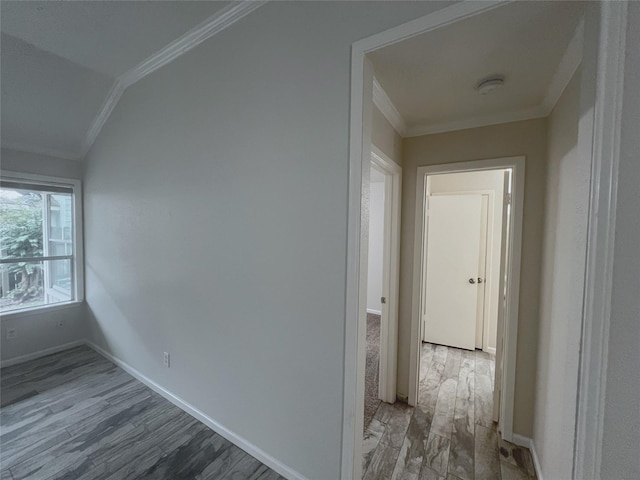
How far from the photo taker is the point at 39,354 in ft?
9.75

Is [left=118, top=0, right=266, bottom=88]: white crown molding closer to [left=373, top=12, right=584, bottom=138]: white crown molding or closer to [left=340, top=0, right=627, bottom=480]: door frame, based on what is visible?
[left=373, top=12, right=584, bottom=138]: white crown molding

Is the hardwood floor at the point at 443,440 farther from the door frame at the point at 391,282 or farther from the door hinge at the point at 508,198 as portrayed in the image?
the door hinge at the point at 508,198

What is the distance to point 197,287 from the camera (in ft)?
6.30

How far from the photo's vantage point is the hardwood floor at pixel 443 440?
1.62 m

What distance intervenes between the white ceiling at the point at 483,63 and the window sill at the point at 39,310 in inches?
164

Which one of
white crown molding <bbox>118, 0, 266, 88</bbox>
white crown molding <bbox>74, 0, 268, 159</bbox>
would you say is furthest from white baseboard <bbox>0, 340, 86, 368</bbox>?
white crown molding <bbox>118, 0, 266, 88</bbox>

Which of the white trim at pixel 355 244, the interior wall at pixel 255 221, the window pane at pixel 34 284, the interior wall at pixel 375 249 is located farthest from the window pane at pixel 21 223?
the interior wall at pixel 375 249

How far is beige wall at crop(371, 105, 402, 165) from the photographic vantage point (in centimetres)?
171

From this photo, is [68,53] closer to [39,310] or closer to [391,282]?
[39,310]

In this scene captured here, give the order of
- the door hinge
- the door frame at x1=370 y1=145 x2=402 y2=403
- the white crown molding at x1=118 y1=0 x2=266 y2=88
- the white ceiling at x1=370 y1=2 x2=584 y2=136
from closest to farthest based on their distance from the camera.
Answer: the white ceiling at x1=370 y1=2 x2=584 y2=136, the white crown molding at x1=118 y1=0 x2=266 y2=88, the door hinge, the door frame at x1=370 y1=145 x2=402 y2=403

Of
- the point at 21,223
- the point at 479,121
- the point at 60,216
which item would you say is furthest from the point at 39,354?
the point at 479,121

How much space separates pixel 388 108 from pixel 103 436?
3.05 metres

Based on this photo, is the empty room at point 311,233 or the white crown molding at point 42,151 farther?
the white crown molding at point 42,151

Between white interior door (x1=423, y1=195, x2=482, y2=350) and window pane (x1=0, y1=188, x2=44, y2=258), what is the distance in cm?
464
